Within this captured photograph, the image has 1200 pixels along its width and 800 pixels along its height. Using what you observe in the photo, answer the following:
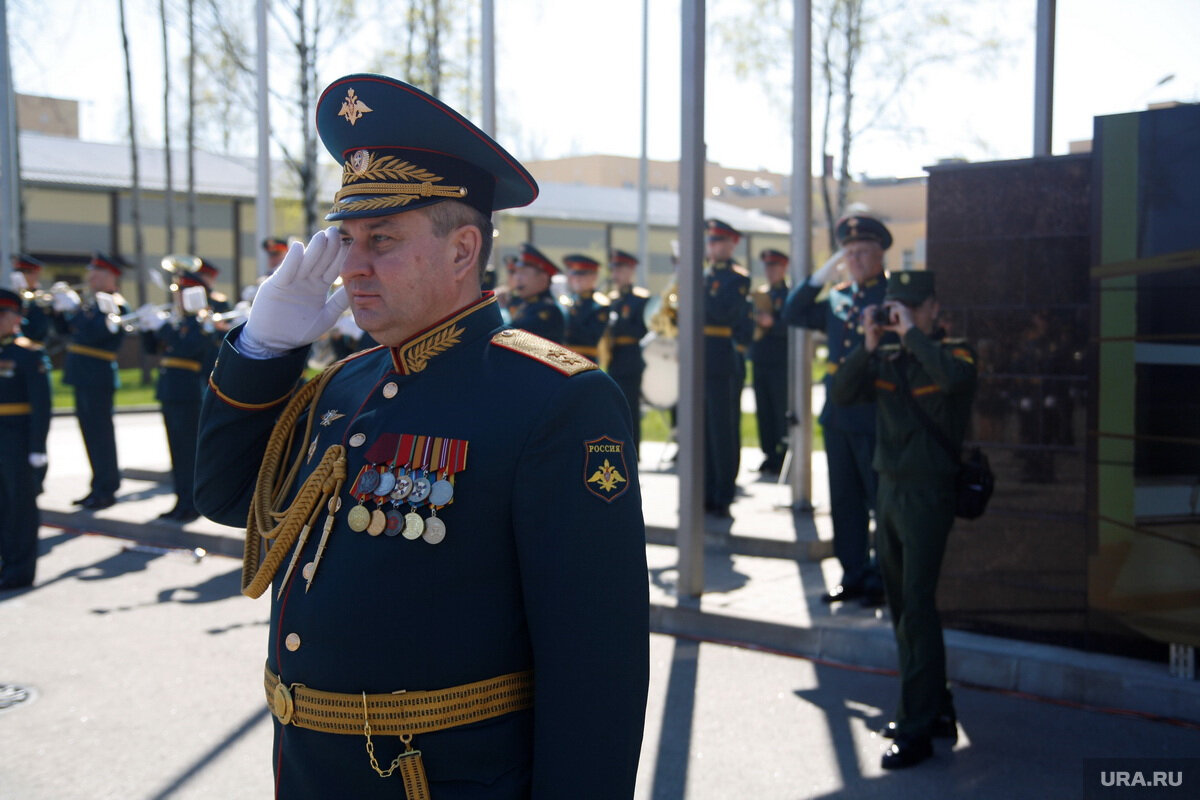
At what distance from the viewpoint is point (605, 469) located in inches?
79.4

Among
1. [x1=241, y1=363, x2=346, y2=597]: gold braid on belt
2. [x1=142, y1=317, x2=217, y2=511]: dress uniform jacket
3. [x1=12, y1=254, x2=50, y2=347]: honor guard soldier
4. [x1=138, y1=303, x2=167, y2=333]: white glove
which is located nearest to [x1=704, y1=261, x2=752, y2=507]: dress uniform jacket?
[x1=142, y1=317, x2=217, y2=511]: dress uniform jacket

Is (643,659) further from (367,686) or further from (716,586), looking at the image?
(716,586)

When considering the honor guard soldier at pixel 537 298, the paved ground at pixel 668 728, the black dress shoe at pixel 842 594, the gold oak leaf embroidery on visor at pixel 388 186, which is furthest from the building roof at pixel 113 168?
the gold oak leaf embroidery on visor at pixel 388 186

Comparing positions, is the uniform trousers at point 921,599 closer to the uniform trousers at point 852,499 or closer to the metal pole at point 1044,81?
the uniform trousers at point 852,499

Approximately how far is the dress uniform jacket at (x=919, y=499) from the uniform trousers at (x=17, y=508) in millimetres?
6098

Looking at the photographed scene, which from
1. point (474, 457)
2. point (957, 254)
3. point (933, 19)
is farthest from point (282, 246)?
point (933, 19)

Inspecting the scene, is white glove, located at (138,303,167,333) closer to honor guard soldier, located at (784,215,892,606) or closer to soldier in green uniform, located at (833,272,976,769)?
honor guard soldier, located at (784,215,892,606)

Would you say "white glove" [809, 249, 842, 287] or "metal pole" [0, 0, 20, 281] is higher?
"metal pole" [0, 0, 20, 281]

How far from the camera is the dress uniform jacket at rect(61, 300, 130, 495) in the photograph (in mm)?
11195

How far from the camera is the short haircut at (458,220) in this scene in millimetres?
2215

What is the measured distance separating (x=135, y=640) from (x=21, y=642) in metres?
0.66

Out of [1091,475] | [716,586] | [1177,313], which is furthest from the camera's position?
[716,586]

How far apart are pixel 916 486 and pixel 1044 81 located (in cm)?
331

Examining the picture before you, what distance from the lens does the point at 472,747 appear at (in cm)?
203
